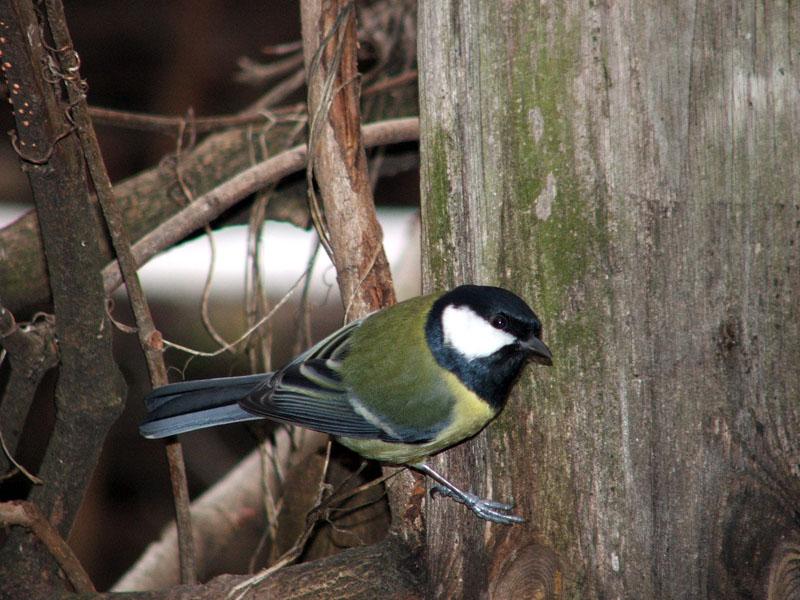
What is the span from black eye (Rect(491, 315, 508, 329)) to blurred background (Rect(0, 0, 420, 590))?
1.20m

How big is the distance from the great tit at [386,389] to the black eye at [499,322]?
1.0 inches

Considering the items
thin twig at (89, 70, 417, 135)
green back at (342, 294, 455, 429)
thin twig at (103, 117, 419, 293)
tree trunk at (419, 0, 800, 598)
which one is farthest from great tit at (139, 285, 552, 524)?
thin twig at (89, 70, 417, 135)

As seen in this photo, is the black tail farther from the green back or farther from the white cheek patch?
the white cheek patch

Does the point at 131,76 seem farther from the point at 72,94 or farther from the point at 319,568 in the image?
the point at 319,568

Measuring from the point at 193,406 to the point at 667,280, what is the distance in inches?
34.7

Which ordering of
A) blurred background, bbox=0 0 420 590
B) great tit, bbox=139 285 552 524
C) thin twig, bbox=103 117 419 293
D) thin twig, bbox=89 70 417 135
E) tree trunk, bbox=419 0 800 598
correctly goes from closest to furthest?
tree trunk, bbox=419 0 800 598
great tit, bbox=139 285 552 524
thin twig, bbox=103 117 419 293
thin twig, bbox=89 70 417 135
blurred background, bbox=0 0 420 590

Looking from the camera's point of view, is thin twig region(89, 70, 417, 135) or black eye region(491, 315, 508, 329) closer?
black eye region(491, 315, 508, 329)

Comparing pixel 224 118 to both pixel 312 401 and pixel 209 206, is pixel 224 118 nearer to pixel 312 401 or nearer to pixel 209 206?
pixel 209 206

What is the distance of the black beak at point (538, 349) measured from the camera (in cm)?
133

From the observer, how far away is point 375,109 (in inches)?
100

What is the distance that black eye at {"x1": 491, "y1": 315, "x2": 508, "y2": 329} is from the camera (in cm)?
139

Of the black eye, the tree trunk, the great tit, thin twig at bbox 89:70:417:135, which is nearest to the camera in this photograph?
the tree trunk

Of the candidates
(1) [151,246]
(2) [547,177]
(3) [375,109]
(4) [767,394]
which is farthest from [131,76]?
(4) [767,394]

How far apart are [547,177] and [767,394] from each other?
1.51ft
